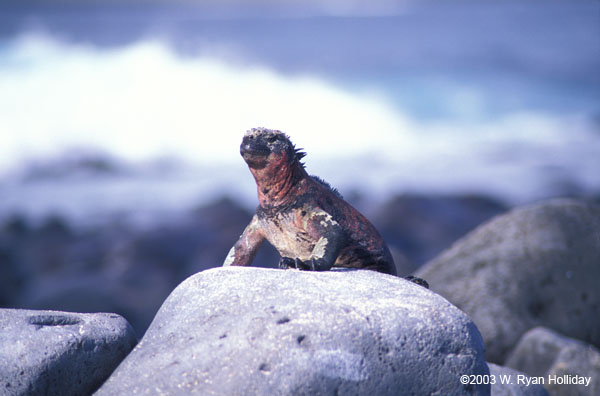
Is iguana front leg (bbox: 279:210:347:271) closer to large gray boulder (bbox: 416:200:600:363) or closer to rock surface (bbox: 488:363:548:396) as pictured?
rock surface (bbox: 488:363:548:396)

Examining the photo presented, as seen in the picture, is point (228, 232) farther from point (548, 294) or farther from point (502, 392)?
point (502, 392)

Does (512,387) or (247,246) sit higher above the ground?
(247,246)

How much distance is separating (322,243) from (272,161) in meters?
0.51

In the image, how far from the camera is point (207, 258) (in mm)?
9094

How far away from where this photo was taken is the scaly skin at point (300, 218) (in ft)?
10.8

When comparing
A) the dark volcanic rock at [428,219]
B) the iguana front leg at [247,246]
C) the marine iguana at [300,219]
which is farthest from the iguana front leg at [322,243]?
the dark volcanic rock at [428,219]

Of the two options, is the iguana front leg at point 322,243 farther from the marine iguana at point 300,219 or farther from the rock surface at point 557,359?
the rock surface at point 557,359

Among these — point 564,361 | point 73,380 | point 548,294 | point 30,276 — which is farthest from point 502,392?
point 30,276

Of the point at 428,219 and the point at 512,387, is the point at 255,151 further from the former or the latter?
the point at 428,219

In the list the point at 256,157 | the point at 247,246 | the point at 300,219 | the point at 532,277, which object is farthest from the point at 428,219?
the point at 256,157

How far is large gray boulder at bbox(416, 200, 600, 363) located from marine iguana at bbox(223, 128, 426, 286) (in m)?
2.15

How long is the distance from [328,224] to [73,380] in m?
1.45

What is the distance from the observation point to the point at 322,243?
10.7 ft

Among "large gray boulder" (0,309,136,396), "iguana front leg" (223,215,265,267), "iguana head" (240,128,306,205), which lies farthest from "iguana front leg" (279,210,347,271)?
"large gray boulder" (0,309,136,396)
